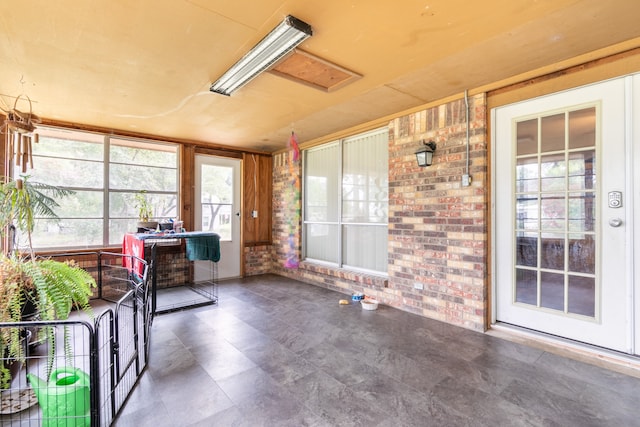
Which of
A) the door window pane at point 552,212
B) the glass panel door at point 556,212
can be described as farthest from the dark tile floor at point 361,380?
the door window pane at point 552,212

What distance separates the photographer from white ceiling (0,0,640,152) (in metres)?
1.93

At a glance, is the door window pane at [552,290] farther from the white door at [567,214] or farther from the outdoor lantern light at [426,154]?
the outdoor lantern light at [426,154]

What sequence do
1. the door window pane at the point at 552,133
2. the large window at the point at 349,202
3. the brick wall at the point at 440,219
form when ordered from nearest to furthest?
the door window pane at the point at 552,133 → the brick wall at the point at 440,219 → the large window at the point at 349,202

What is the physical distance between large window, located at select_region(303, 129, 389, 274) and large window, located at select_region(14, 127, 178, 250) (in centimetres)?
246

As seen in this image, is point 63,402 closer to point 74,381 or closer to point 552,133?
point 74,381

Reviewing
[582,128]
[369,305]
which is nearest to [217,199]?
[369,305]

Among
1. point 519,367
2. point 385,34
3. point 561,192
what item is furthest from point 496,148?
point 519,367

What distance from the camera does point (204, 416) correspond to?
1.85 m

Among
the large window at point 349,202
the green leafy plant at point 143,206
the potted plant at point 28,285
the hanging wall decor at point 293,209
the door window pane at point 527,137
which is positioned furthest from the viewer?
the hanging wall decor at point 293,209

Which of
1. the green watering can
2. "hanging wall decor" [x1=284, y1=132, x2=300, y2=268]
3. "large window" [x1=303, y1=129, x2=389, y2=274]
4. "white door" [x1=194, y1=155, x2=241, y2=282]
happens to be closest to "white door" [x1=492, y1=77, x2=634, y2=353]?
"large window" [x1=303, y1=129, x2=389, y2=274]

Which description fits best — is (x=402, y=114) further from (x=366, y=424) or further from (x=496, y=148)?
(x=366, y=424)

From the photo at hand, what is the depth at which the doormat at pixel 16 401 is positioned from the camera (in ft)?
6.19

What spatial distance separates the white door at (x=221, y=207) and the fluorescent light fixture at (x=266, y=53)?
2667 mm

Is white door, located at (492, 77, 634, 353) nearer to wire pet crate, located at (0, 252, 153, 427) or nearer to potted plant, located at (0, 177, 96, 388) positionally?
wire pet crate, located at (0, 252, 153, 427)
